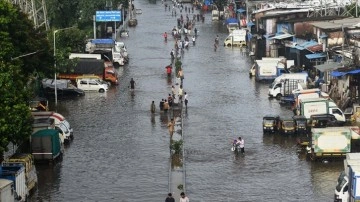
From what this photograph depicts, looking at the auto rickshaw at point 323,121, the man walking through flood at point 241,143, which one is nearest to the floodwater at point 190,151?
the man walking through flood at point 241,143

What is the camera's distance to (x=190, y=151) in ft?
161

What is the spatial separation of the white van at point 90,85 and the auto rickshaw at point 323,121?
1898 cm

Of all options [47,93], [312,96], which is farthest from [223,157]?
[47,93]

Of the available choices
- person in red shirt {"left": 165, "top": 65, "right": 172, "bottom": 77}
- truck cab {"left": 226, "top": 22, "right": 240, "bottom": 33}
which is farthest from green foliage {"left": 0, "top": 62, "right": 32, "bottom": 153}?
truck cab {"left": 226, "top": 22, "right": 240, "bottom": 33}

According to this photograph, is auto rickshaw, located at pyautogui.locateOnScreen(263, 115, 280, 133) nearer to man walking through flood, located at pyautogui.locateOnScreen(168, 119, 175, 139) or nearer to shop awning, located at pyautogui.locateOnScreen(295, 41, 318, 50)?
man walking through flood, located at pyautogui.locateOnScreen(168, 119, 175, 139)

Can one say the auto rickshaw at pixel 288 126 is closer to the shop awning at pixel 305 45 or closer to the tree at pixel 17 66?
the tree at pixel 17 66

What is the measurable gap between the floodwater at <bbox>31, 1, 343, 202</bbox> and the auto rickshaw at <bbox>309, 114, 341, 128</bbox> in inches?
67.8

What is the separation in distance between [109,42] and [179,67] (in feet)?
30.1

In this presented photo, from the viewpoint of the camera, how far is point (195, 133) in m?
53.8

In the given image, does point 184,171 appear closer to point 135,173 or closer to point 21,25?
point 135,173

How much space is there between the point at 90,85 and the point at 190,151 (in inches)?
793

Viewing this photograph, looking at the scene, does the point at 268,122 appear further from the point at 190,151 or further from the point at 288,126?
the point at 190,151

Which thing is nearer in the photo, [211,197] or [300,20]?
[211,197]

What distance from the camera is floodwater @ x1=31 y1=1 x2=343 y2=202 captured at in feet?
135
